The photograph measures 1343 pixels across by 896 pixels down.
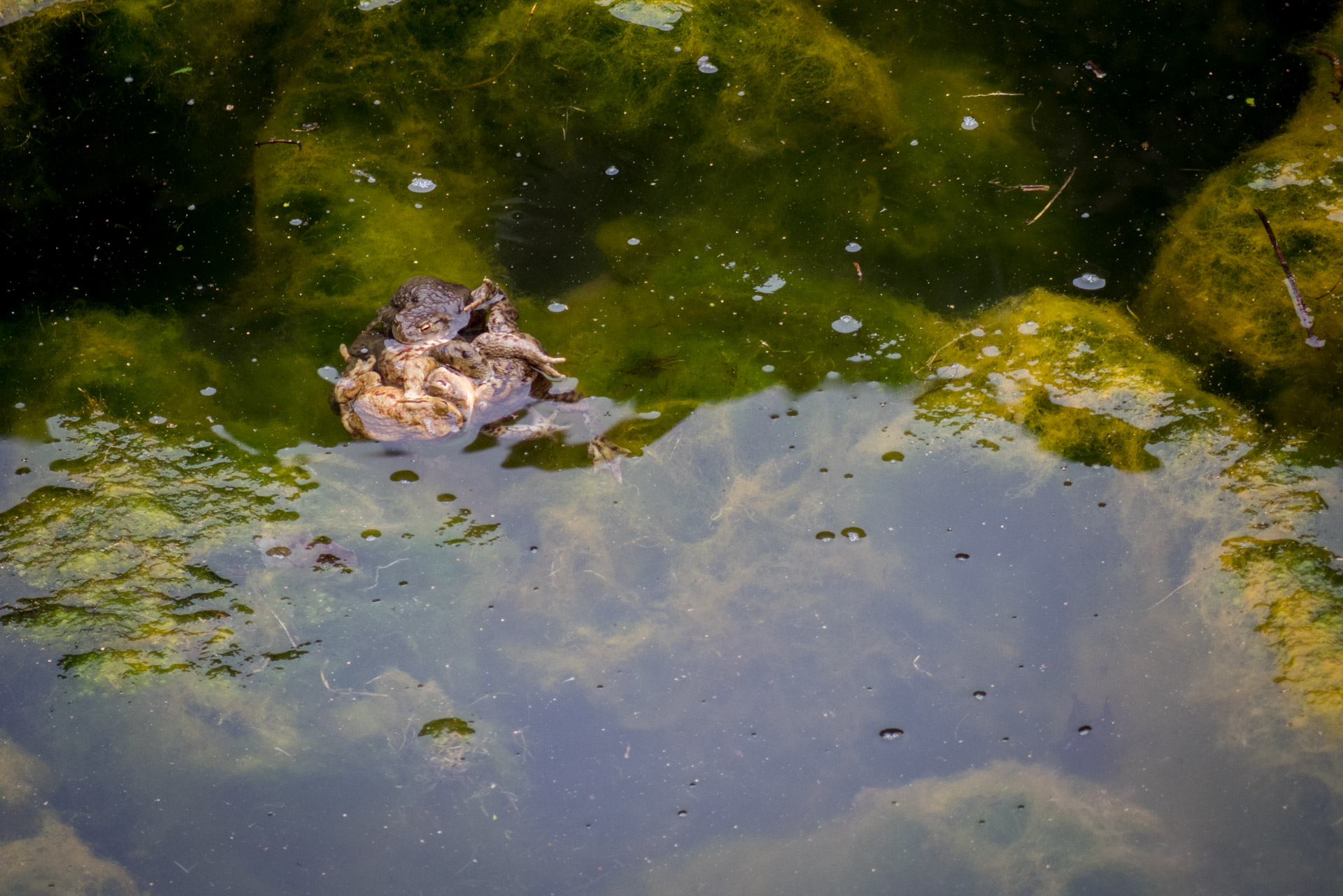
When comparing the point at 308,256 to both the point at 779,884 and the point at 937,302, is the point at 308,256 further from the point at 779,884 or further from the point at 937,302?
the point at 779,884

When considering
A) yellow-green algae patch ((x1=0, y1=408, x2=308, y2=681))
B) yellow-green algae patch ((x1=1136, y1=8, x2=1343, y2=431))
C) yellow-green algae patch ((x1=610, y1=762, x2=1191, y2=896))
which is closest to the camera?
yellow-green algae patch ((x1=610, y1=762, x2=1191, y2=896))

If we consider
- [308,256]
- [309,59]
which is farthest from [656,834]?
[309,59]

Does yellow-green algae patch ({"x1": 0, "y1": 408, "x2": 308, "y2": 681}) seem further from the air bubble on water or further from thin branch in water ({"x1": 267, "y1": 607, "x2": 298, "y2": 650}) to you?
the air bubble on water

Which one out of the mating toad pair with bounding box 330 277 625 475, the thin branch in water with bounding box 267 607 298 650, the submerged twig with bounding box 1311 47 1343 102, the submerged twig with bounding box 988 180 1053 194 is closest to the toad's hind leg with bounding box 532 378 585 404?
the mating toad pair with bounding box 330 277 625 475

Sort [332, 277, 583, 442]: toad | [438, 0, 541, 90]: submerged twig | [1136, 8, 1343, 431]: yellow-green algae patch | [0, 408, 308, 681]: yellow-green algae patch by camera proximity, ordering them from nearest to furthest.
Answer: [0, 408, 308, 681]: yellow-green algae patch
[332, 277, 583, 442]: toad
[1136, 8, 1343, 431]: yellow-green algae patch
[438, 0, 541, 90]: submerged twig

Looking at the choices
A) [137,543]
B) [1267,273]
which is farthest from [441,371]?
[1267,273]

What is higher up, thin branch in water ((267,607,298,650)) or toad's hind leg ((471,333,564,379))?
toad's hind leg ((471,333,564,379))
